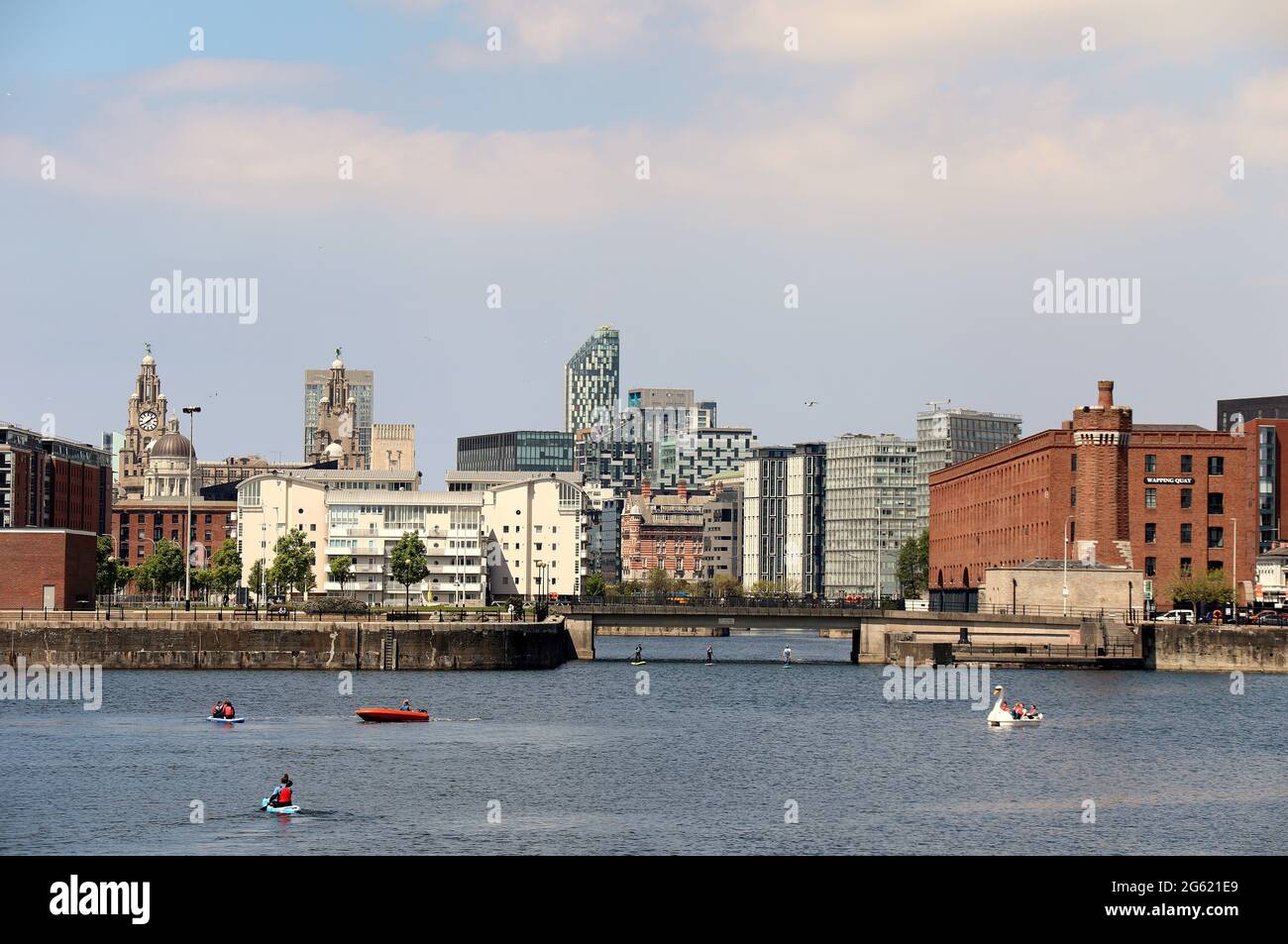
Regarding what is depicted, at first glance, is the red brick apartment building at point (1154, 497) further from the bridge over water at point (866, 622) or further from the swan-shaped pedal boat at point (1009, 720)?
the swan-shaped pedal boat at point (1009, 720)

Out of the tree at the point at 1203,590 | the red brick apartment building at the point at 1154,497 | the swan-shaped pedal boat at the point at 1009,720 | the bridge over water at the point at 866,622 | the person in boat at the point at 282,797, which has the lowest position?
the swan-shaped pedal boat at the point at 1009,720

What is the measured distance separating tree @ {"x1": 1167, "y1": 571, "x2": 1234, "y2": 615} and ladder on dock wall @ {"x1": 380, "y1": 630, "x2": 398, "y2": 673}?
79.3m

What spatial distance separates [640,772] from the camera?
3233 inches

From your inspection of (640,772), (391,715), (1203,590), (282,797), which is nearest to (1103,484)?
(1203,590)

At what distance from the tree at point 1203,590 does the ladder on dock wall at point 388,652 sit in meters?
79.3

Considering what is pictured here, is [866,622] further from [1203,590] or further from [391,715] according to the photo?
[391,715]

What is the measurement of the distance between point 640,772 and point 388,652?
230 ft

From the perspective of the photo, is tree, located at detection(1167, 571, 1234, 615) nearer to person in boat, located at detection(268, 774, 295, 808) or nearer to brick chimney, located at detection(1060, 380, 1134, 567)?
brick chimney, located at detection(1060, 380, 1134, 567)

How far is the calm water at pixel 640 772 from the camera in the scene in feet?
204

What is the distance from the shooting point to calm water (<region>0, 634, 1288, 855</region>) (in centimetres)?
6209

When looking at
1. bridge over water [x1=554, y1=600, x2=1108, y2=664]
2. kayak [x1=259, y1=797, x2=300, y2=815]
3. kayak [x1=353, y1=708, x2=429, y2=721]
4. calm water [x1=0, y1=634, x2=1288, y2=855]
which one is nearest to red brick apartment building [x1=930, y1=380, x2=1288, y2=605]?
bridge over water [x1=554, y1=600, x2=1108, y2=664]

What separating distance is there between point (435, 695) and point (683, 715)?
66.6 feet

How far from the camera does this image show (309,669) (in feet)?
487

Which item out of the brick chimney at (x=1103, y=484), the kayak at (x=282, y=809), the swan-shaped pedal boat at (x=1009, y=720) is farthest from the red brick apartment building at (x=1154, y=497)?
the kayak at (x=282, y=809)
